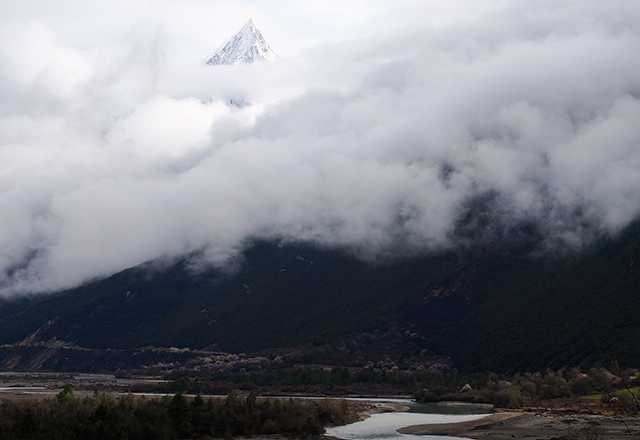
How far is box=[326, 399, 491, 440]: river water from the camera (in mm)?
105062

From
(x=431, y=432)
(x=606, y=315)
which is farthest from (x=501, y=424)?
(x=606, y=315)

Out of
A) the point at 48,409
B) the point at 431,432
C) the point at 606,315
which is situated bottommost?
the point at 431,432

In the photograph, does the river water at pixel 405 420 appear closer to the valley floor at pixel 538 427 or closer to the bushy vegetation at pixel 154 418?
the valley floor at pixel 538 427

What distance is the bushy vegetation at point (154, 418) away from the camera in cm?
8531

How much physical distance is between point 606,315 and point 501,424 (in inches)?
3717

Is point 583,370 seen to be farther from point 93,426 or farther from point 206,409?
point 93,426

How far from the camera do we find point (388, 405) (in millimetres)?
165000

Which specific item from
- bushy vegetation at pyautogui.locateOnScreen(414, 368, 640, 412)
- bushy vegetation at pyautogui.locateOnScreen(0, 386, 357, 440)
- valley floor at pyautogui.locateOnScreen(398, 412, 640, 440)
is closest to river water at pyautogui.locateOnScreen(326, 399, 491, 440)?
valley floor at pyautogui.locateOnScreen(398, 412, 640, 440)

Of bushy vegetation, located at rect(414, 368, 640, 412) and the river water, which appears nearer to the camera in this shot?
the river water

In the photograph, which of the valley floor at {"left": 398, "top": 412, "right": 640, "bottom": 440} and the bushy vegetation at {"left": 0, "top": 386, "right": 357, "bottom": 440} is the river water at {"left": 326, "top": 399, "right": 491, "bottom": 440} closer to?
the valley floor at {"left": 398, "top": 412, "right": 640, "bottom": 440}

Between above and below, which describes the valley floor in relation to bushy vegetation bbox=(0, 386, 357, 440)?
below

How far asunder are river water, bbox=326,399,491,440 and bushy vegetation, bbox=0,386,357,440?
6044 millimetres

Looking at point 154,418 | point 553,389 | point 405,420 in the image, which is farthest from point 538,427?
point 154,418

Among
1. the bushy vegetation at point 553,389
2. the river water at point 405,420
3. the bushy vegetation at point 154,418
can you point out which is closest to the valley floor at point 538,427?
the river water at point 405,420
